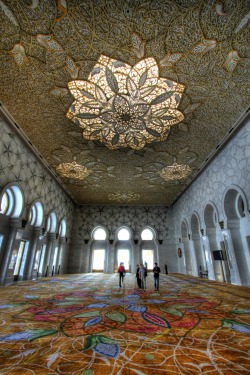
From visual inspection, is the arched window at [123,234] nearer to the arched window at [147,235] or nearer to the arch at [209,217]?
the arched window at [147,235]

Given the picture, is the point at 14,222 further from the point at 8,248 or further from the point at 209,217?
the point at 209,217

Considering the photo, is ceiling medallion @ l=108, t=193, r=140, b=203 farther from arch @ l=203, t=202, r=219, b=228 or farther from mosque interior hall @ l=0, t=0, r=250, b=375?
arch @ l=203, t=202, r=219, b=228

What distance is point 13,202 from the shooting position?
7074 millimetres

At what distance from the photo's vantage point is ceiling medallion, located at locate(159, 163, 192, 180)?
9.08m

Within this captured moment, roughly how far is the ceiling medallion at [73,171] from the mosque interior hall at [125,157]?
0.36 feet

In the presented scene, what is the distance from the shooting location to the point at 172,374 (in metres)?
1.31

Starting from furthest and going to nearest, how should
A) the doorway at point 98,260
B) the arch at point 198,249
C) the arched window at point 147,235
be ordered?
the arched window at point 147,235, the doorway at point 98,260, the arch at point 198,249

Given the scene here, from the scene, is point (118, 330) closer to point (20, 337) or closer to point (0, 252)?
point (20, 337)

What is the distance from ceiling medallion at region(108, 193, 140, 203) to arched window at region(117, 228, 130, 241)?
2.45m

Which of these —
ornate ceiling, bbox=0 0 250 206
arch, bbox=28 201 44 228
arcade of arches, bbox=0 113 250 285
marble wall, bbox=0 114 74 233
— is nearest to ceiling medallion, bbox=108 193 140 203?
arcade of arches, bbox=0 113 250 285

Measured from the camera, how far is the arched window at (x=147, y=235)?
1456 cm

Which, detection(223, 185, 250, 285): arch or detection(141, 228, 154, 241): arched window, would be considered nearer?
detection(223, 185, 250, 285): arch

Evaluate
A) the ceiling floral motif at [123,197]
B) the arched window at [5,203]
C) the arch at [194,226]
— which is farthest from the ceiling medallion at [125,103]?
the ceiling floral motif at [123,197]

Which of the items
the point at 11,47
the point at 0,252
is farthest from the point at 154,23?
the point at 0,252
